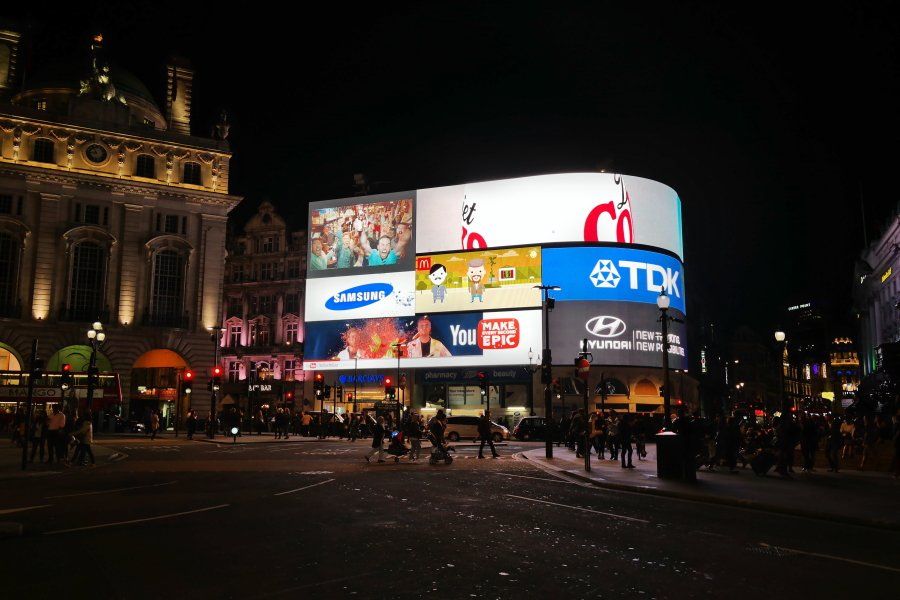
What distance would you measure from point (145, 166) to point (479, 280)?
29.6 m

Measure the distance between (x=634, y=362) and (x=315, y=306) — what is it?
1242 inches

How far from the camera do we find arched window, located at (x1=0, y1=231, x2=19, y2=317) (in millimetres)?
49156

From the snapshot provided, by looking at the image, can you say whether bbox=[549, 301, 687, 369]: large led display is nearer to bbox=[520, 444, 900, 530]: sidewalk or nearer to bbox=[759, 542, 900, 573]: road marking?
bbox=[520, 444, 900, 530]: sidewalk

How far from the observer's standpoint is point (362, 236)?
7081 centimetres

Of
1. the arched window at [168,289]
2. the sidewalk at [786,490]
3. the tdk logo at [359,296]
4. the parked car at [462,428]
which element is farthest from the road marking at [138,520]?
the tdk logo at [359,296]

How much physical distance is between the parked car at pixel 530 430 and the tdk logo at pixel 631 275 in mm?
19034

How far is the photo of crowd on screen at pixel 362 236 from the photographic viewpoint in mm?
69188

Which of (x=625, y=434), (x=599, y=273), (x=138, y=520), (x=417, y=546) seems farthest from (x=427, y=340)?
(x=417, y=546)

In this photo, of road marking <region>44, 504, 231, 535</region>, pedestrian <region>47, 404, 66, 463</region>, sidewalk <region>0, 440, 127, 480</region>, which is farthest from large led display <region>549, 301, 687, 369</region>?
road marking <region>44, 504, 231, 535</region>

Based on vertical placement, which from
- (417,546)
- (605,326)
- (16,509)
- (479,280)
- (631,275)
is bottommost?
(16,509)

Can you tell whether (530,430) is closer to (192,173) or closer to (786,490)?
(192,173)

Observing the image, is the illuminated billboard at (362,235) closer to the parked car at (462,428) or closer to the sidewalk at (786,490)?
the parked car at (462,428)

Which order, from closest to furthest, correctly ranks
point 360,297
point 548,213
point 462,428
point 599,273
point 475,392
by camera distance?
point 462,428
point 599,273
point 548,213
point 475,392
point 360,297

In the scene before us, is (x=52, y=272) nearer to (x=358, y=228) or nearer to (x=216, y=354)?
(x=216, y=354)
